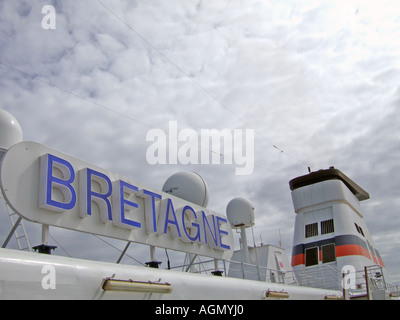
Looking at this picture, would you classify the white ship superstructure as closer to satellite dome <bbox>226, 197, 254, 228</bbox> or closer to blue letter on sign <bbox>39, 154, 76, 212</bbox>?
blue letter on sign <bbox>39, 154, 76, 212</bbox>

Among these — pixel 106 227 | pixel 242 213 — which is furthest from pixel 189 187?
pixel 242 213

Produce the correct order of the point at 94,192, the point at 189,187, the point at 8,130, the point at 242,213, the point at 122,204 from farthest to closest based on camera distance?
1. the point at 242,213
2. the point at 189,187
3. the point at 8,130
4. the point at 122,204
5. the point at 94,192

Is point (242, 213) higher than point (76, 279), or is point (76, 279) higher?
point (242, 213)

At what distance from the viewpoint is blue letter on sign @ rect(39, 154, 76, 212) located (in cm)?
793

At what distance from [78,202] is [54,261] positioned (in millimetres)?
2269

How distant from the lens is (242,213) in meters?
19.5

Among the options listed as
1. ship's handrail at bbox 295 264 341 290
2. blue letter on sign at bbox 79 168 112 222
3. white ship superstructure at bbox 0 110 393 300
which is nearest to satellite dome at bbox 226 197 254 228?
ship's handrail at bbox 295 264 341 290

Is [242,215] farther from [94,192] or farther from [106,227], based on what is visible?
[94,192]

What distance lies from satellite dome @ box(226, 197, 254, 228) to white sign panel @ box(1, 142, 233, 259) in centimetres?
632

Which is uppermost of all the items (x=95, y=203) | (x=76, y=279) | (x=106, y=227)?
(x=95, y=203)

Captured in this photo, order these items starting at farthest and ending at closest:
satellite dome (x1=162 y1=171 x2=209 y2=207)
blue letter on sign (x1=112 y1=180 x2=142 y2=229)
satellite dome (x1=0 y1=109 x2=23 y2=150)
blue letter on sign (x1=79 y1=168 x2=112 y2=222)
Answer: satellite dome (x1=162 y1=171 x2=209 y2=207), satellite dome (x1=0 y1=109 x2=23 y2=150), blue letter on sign (x1=112 y1=180 x2=142 y2=229), blue letter on sign (x1=79 y1=168 x2=112 y2=222)

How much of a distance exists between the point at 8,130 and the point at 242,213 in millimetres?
11953

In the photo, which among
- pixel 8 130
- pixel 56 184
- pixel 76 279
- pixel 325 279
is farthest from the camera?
pixel 325 279
